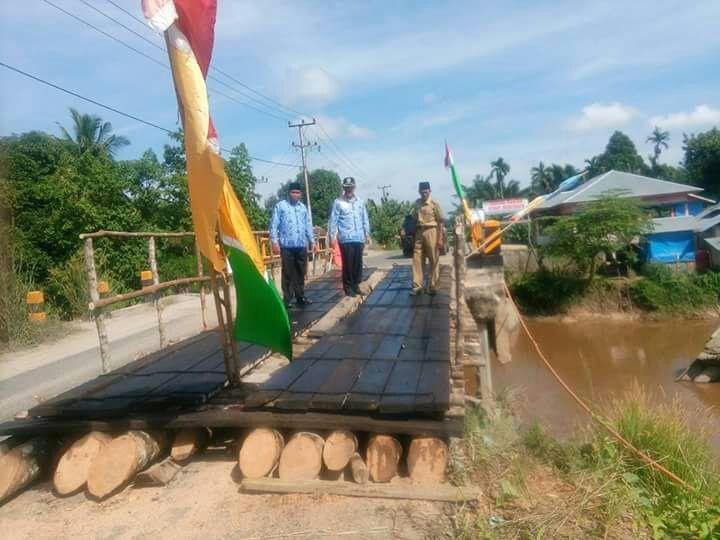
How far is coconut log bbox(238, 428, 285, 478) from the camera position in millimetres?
3814

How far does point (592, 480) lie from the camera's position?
13.2 feet

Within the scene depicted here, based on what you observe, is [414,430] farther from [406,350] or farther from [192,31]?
[192,31]

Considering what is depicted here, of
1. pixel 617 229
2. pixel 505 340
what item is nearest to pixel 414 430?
pixel 505 340

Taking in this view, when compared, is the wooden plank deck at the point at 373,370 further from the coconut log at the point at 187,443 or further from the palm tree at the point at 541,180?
the palm tree at the point at 541,180

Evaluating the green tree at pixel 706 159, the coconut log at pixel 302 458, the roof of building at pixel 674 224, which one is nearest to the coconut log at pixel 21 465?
the coconut log at pixel 302 458

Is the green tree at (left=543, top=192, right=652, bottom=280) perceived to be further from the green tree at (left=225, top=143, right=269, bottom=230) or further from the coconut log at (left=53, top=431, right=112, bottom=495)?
the coconut log at (left=53, top=431, right=112, bottom=495)

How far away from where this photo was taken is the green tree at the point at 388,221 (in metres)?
46.6

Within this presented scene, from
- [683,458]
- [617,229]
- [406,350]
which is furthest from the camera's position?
[617,229]

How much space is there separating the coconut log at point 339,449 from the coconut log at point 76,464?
1.55 metres

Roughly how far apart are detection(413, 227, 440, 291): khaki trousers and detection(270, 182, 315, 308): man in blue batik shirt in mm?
1574

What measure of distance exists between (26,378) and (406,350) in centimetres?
574

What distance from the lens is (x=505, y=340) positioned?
628 inches

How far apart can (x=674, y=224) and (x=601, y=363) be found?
8.80m

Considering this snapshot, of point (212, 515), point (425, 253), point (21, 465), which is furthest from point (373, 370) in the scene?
point (425, 253)
